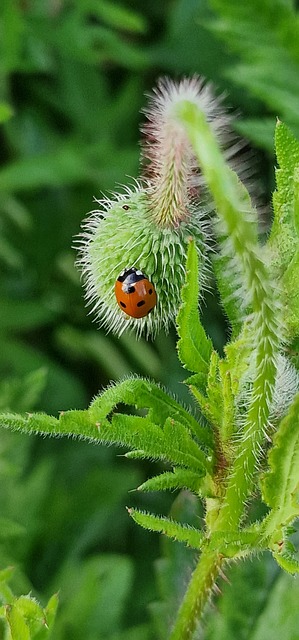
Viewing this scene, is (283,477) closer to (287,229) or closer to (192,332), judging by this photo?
(192,332)

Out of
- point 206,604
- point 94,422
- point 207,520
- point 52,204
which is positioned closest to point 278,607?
point 206,604

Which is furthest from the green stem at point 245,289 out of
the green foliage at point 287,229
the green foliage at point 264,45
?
the green foliage at point 264,45

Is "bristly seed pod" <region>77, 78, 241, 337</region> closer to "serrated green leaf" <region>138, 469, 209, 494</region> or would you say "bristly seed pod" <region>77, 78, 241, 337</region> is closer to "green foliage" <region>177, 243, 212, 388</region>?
"green foliage" <region>177, 243, 212, 388</region>

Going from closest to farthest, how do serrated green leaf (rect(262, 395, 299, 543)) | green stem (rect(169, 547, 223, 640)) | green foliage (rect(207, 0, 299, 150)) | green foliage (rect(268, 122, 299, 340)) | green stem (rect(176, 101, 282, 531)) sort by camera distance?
green stem (rect(176, 101, 282, 531))
serrated green leaf (rect(262, 395, 299, 543))
green foliage (rect(268, 122, 299, 340))
green stem (rect(169, 547, 223, 640))
green foliage (rect(207, 0, 299, 150))

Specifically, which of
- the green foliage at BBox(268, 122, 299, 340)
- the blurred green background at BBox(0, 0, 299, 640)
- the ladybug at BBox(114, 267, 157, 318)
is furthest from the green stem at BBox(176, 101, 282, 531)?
the blurred green background at BBox(0, 0, 299, 640)

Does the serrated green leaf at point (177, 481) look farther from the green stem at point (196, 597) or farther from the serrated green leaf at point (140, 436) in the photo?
the green stem at point (196, 597)

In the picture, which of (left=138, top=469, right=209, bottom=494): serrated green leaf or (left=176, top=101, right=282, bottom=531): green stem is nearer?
(left=176, top=101, right=282, bottom=531): green stem
